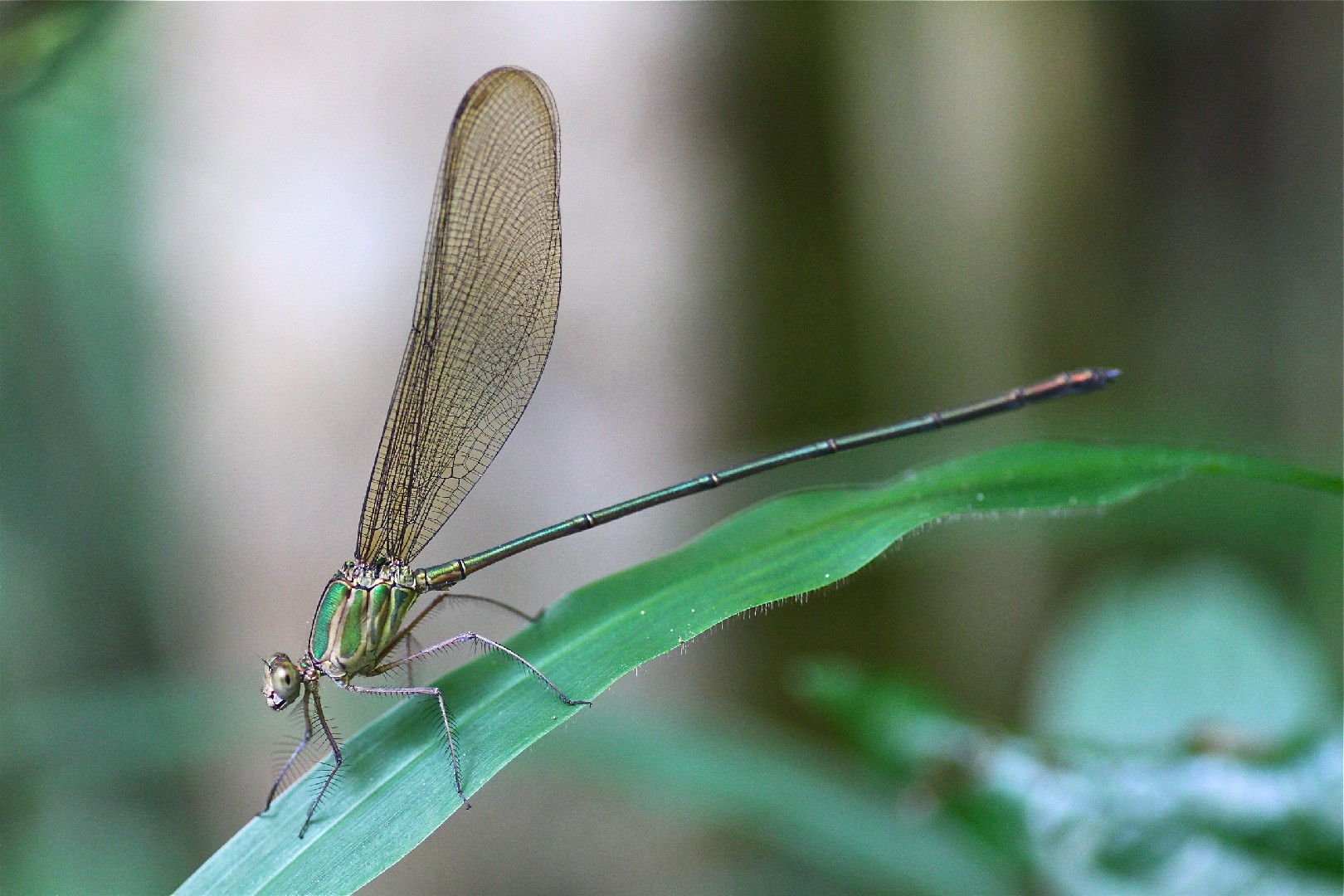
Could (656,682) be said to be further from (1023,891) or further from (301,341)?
(301,341)

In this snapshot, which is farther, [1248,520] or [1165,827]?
[1248,520]

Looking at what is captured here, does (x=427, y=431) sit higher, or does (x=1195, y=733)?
(x=427, y=431)

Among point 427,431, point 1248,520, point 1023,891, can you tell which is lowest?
point 1023,891

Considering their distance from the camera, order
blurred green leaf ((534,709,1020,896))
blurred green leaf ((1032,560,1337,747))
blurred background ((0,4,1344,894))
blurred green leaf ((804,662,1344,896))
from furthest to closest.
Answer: blurred background ((0,4,1344,894))
blurred green leaf ((534,709,1020,896))
blurred green leaf ((1032,560,1337,747))
blurred green leaf ((804,662,1344,896))

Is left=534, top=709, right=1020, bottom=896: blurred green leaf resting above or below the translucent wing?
below

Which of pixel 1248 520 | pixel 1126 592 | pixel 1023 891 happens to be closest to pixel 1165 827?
pixel 1023 891

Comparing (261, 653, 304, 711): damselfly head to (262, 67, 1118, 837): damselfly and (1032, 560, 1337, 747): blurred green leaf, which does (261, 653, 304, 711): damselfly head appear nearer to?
(262, 67, 1118, 837): damselfly

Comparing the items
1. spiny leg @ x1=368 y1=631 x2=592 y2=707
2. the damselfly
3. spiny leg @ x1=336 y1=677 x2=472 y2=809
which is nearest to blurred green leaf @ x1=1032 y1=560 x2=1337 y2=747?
the damselfly

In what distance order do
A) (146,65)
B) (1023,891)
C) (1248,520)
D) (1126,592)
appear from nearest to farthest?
(1023,891) < (1126,592) < (146,65) < (1248,520)
